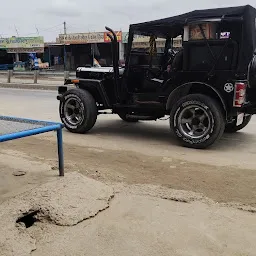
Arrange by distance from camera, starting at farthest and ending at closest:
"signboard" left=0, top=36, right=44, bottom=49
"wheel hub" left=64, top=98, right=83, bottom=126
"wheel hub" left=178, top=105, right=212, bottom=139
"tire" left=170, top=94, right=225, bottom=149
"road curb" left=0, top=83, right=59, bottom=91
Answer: "signboard" left=0, top=36, right=44, bottom=49 < "road curb" left=0, top=83, right=59, bottom=91 < "wheel hub" left=64, top=98, right=83, bottom=126 < "wheel hub" left=178, top=105, right=212, bottom=139 < "tire" left=170, top=94, right=225, bottom=149

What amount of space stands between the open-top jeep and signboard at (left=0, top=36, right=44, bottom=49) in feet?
119

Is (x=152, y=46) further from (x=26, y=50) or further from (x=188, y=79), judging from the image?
(x=26, y=50)

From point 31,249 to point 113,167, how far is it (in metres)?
2.37

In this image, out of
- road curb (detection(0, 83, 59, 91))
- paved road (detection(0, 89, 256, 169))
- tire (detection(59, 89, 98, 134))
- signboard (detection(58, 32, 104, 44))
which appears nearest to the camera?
paved road (detection(0, 89, 256, 169))

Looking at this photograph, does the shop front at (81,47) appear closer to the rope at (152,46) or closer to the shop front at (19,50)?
the shop front at (19,50)

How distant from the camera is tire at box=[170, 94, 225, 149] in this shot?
20.0ft

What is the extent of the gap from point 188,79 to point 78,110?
2374 mm

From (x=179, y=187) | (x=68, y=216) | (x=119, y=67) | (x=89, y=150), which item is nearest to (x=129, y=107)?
(x=119, y=67)

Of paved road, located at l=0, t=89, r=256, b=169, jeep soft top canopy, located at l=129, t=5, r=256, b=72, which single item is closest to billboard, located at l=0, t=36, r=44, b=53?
paved road, located at l=0, t=89, r=256, b=169

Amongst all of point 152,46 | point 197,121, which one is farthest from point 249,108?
point 152,46

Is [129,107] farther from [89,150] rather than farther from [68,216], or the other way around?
[68,216]

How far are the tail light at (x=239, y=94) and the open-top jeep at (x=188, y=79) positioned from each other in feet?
0.05

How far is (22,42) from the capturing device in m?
42.9

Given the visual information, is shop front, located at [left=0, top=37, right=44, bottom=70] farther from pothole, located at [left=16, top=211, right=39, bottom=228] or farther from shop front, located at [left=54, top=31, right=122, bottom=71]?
pothole, located at [left=16, top=211, right=39, bottom=228]
